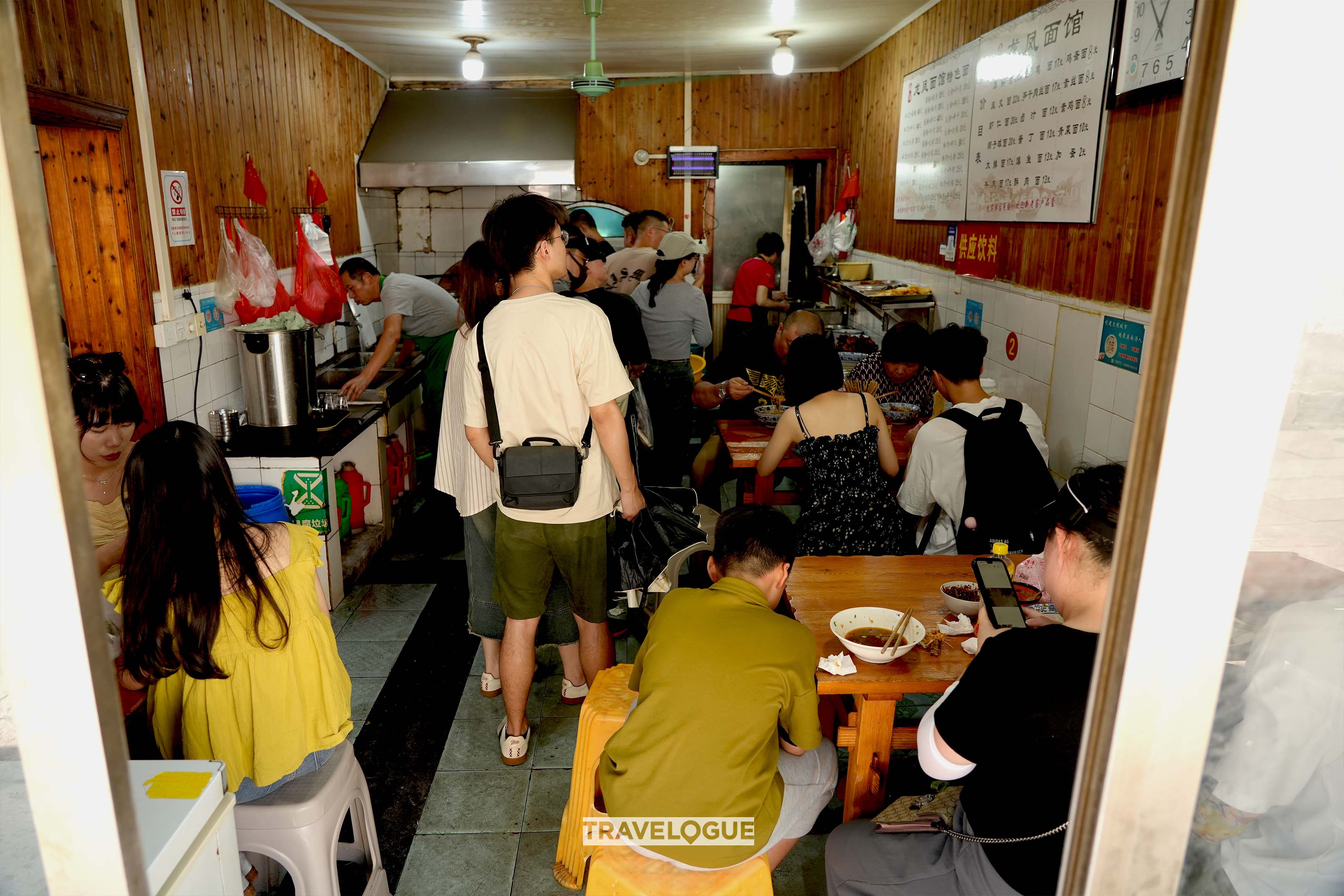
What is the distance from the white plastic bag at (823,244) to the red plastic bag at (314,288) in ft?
14.3

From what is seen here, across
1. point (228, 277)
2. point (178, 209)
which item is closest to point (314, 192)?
point (228, 277)

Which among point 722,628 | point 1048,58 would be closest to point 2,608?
point 722,628

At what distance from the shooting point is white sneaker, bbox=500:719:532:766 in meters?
2.94

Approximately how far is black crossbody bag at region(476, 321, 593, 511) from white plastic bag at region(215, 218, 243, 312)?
194cm

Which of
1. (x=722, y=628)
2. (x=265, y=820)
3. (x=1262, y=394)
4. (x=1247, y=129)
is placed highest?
(x=1247, y=129)

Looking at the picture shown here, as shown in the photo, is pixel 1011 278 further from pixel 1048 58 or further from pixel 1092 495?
pixel 1092 495

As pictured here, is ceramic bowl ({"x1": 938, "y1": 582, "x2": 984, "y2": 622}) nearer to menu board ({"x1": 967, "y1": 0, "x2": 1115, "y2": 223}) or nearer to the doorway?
menu board ({"x1": 967, "y1": 0, "x2": 1115, "y2": 223})

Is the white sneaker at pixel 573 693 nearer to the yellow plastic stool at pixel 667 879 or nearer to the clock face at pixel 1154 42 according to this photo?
the yellow plastic stool at pixel 667 879

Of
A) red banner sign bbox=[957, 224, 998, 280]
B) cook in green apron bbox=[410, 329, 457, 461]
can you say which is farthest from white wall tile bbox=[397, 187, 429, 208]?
red banner sign bbox=[957, 224, 998, 280]

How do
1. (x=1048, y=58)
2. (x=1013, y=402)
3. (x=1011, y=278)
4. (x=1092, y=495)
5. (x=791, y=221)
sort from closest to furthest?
1. (x=1092, y=495)
2. (x=1013, y=402)
3. (x=1048, y=58)
4. (x=1011, y=278)
5. (x=791, y=221)

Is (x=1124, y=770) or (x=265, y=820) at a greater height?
(x=1124, y=770)

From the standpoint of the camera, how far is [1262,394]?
80 cm

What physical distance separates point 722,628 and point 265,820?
3.56 feet

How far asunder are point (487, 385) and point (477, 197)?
5402mm
